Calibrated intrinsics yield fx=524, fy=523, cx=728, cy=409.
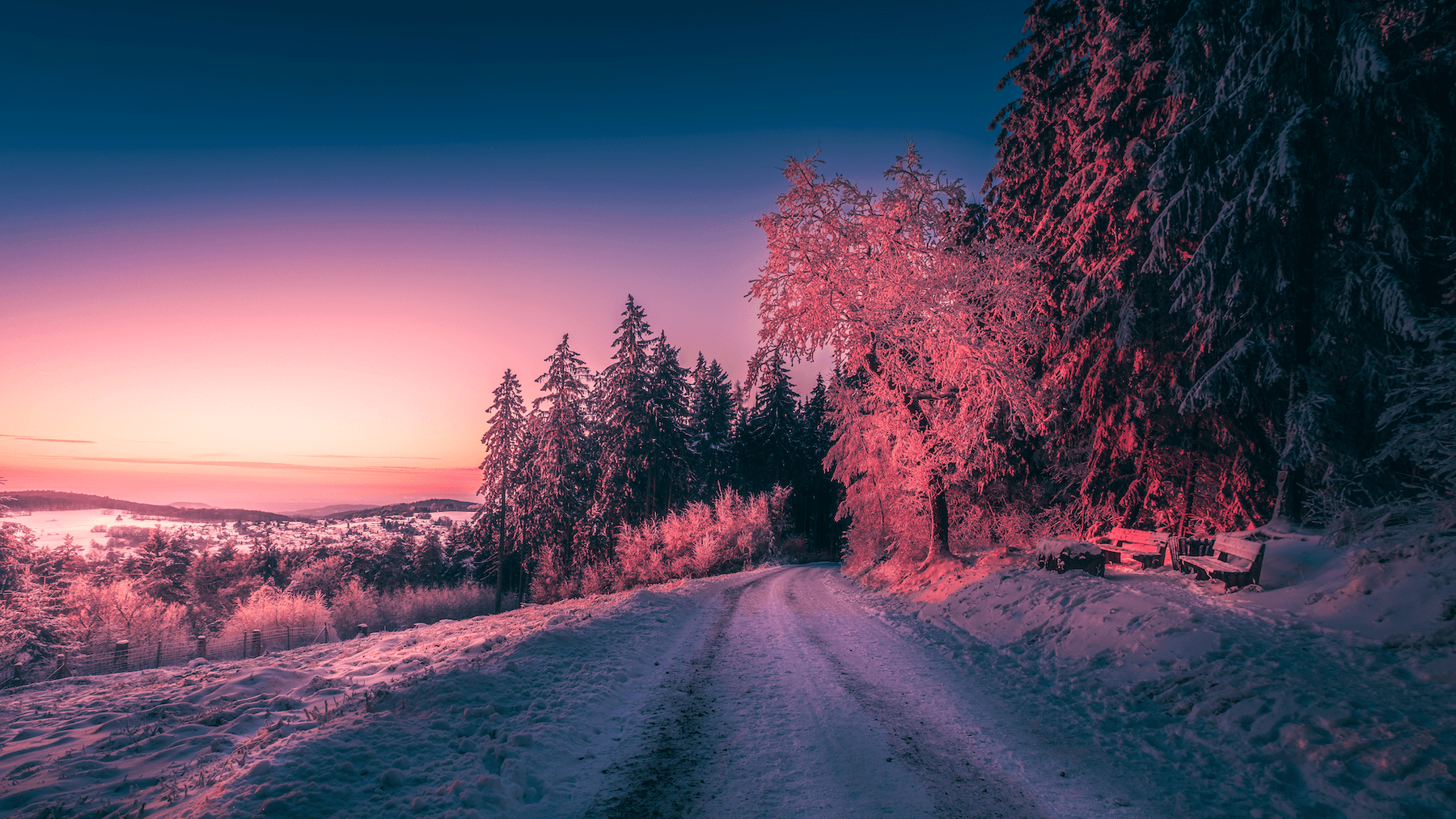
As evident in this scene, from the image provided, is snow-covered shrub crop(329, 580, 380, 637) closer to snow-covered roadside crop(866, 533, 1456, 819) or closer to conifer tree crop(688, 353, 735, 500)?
conifer tree crop(688, 353, 735, 500)

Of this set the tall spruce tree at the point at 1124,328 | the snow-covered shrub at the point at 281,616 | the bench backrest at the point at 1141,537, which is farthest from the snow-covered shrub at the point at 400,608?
the tall spruce tree at the point at 1124,328

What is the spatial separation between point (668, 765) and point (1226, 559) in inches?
413

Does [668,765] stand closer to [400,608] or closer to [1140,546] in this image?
[1140,546]

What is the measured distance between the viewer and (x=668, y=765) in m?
5.05

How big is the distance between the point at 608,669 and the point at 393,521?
10190cm

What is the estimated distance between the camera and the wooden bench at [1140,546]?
10844 mm

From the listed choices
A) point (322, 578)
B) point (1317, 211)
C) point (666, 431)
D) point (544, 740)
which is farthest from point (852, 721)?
point (322, 578)

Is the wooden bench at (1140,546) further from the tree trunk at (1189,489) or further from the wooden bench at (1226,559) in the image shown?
the tree trunk at (1189,489)

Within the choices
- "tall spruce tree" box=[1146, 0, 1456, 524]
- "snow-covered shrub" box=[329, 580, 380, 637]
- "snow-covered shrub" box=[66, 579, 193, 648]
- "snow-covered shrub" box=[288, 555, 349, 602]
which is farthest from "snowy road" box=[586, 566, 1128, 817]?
"snow-covered shrub" box=[288, 555, 349, 602]

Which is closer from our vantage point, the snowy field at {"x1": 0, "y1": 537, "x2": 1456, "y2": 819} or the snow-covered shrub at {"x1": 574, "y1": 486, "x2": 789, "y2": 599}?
the snowy field at {"x1": 0, "y1": 537, "x2": 1456, "y2": 819}

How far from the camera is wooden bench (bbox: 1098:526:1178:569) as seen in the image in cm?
1084

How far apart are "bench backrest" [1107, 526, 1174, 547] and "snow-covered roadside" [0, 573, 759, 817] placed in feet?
34.0

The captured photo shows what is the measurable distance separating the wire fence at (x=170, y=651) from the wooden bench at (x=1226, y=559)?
21.6 meters

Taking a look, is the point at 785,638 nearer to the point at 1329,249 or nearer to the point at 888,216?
the point at 888,216
